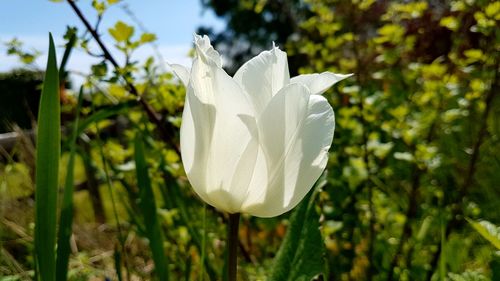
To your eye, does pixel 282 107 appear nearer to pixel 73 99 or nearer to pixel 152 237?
pixel 152 237

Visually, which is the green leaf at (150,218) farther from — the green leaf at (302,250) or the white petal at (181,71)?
the white petal at (181,71)

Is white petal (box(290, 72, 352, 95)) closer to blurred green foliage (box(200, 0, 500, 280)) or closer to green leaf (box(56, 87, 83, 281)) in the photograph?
green leaf (box(56, 87, 83, 281))

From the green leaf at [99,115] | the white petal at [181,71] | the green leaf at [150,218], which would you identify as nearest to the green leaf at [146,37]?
the green leaf at [99,115]

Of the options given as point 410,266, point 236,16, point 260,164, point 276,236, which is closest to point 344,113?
point 410,266

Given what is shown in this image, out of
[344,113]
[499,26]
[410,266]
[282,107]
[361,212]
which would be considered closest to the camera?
[282,107]

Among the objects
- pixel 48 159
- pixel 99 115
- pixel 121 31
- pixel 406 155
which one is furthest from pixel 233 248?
pixel 406 155

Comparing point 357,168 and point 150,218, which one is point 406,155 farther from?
point 150,218

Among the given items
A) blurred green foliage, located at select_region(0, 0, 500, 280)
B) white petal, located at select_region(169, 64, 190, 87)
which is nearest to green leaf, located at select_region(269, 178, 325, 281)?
blurred green foliage, located at select_region(0, 0, 500, 280)

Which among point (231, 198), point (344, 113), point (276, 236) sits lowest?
point (276, 236)
